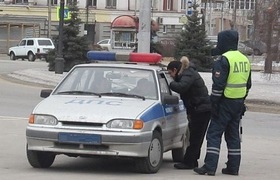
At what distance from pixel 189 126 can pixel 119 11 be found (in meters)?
63.3

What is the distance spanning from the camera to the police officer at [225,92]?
10984 millimetres

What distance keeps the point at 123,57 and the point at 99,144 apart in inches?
101

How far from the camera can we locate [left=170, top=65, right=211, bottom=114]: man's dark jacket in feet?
37.9

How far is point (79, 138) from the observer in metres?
10.5

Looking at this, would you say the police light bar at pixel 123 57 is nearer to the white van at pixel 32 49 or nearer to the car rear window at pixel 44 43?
the white van at pixel 32 49

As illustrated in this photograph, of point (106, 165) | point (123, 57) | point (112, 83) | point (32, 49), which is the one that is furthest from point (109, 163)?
point (32, 49)

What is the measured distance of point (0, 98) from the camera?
23484 mm

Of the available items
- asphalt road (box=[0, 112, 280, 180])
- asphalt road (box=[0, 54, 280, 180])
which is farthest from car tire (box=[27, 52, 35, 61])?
asphalt road (box=[0, 112, 280, 180])

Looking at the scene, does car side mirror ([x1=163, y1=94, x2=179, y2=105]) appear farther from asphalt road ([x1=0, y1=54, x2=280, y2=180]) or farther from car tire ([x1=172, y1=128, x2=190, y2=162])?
car tire ([x1=172, y1=128, x2=190, y2=162])

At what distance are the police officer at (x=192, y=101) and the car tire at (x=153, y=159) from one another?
770 mm

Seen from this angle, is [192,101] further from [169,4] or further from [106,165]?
[169,4]

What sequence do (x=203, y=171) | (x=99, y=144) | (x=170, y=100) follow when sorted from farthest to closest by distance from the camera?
(x=170, y=100) → (x=203, y=171) → (x=99, y=144)

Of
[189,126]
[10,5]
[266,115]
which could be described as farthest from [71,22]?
[10,5]

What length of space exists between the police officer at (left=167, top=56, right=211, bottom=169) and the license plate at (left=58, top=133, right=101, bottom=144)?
1.73 meters
